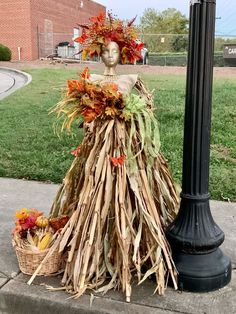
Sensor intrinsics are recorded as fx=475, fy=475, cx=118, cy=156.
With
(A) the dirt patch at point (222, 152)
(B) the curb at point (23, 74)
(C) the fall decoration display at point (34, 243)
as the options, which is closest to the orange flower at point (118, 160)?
(C) the fall decoration display at point (34, 243)

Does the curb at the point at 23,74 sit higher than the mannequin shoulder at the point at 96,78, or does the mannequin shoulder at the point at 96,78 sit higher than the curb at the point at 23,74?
the mannequin shoulder at the point at 96,78

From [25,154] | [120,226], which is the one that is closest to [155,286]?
[120,226]

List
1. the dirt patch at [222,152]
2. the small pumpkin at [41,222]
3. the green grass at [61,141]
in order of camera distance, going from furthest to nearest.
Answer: the dirt patch at [222,152]
the green grass at [61,141]
the small pumpkin at [41,222]

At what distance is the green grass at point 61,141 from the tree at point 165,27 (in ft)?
78.8

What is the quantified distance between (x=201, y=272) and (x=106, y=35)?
65.9 inches

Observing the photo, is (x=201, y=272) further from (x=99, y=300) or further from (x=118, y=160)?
(x=118, y=160)

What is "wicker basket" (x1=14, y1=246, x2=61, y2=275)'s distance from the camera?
10.6ft

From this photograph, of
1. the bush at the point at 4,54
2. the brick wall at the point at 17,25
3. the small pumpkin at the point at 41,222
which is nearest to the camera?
the small pumpkin at the point at 41,222

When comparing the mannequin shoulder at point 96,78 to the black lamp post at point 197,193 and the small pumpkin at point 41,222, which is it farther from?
the small pumpkin at point 41,222

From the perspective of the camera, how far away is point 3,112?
10062mm

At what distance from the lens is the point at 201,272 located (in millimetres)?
3102

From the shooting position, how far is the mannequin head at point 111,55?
10.3 ft

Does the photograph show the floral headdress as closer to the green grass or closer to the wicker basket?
the green grass

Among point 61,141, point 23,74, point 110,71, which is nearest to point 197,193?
point 110,71
